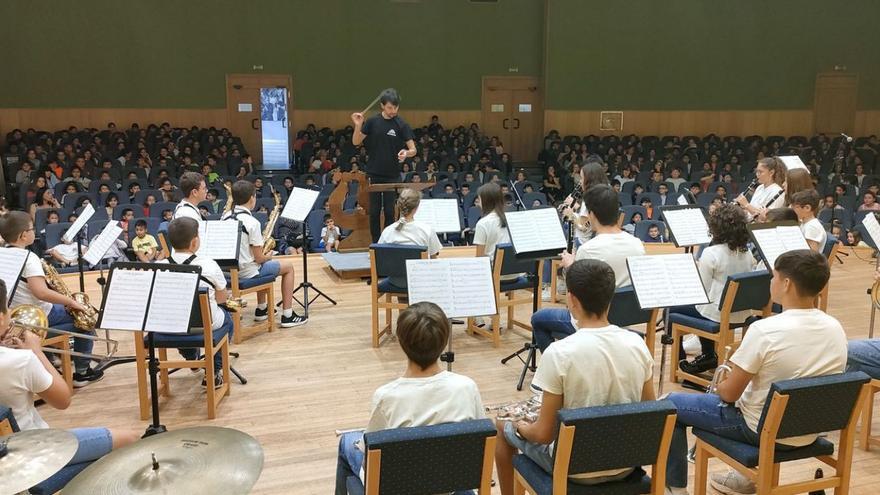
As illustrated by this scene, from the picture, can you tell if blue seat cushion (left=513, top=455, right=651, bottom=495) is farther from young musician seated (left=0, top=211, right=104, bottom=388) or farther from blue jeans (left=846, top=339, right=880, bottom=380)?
young musician seated (left=0, top=211, right=104, bottom=388)

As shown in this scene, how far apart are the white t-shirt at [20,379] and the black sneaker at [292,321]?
9.87 feet

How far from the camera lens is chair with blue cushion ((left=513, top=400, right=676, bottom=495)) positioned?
2359 mm

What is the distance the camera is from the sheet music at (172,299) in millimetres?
3463

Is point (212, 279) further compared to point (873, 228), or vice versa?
point (873, 228)

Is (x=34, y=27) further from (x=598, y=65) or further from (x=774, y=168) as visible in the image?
(x=774, y=168)

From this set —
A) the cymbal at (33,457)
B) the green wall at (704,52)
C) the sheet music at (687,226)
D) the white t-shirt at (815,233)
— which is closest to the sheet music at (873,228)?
the white t-shirt at (815,233)

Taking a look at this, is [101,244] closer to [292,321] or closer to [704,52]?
[292,321]

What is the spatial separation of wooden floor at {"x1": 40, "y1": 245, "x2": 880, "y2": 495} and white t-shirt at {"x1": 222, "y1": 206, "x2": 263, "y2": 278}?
56 cm

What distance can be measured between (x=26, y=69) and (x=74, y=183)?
536 centimetres

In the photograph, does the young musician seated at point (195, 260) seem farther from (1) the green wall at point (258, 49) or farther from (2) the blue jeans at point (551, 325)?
(1) the green wall at point (258, 49)

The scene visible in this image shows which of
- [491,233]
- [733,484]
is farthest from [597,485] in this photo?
[491,233]

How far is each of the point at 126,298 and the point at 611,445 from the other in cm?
247

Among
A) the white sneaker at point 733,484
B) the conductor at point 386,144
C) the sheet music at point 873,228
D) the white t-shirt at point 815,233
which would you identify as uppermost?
the conductor at point 386,144

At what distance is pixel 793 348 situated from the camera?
8.94 ft
